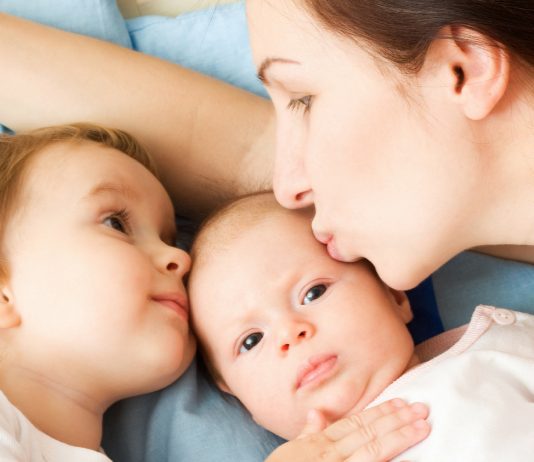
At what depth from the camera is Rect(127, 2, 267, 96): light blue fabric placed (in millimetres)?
2021

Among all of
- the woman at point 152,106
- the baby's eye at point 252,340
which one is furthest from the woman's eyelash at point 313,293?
the woman at point 152,106

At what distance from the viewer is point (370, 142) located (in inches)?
47.8

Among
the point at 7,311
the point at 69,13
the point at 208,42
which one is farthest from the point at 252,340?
the point at 69,13

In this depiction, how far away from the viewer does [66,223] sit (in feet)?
4.75

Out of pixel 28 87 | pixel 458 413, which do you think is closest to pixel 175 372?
pixel 458 413

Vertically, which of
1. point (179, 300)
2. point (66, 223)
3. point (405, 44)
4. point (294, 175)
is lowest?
point (179, 300)

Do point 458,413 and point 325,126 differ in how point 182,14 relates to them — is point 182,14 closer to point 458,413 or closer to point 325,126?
point 325,126

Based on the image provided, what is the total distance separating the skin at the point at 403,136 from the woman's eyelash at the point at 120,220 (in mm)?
364

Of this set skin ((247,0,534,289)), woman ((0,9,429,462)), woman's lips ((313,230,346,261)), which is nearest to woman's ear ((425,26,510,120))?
skin ((247,0,534,289))

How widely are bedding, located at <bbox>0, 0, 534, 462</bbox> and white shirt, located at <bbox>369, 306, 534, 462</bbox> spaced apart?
0.25 metres

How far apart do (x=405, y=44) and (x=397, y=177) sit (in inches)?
8.5

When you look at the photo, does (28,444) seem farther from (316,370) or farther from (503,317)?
(503,317)

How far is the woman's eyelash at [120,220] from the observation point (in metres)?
1.50

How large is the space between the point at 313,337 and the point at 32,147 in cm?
68
